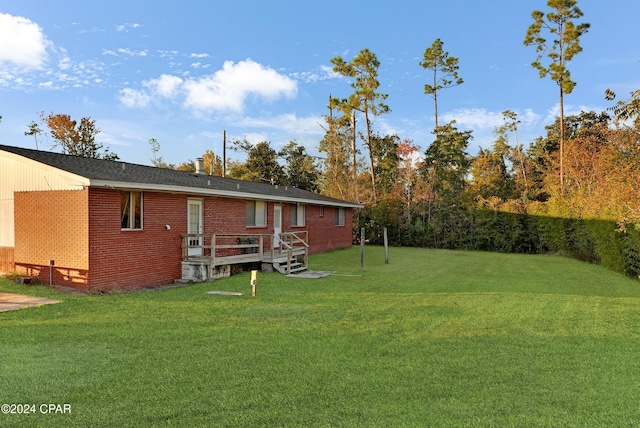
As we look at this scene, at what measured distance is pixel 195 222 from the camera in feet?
40.7

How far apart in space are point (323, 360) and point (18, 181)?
971 cm

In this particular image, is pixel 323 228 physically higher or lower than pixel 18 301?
higher

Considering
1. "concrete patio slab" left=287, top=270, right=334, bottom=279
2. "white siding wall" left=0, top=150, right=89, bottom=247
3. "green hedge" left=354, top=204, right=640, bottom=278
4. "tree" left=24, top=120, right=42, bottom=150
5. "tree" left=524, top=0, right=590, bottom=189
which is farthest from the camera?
"tree" left=24, top=120, right=42, bottom=150

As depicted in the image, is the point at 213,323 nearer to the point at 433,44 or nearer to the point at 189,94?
the point at 189,94

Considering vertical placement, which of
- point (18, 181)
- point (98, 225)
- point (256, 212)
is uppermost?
point (18, 181)

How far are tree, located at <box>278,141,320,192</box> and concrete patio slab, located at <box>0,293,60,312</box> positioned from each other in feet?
103

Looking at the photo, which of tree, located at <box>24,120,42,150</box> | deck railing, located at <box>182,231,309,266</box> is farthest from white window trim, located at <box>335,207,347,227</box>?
tree, located at <box>24,120,42,150</box>

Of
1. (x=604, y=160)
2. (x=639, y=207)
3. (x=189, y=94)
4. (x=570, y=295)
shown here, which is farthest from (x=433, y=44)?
(x=570, y=295)

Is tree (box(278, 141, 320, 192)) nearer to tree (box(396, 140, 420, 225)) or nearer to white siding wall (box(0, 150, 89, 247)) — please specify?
tree (box(396, 140, 420, 225))

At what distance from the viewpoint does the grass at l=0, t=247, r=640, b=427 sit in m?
3.56

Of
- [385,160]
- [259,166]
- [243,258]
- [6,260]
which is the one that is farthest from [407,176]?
[6,260]

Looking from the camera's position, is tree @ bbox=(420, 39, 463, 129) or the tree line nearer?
the tree line

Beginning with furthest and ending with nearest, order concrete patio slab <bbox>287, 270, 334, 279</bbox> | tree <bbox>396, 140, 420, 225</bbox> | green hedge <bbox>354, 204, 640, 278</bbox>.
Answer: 1. tree <bbox>396, 140, 420, 225</bbox>
2. green hedge <bbox>354, 204, 640, 278</bbox>
3. concrete patio slab <bbox>287, 270, 334, 279</bbox>

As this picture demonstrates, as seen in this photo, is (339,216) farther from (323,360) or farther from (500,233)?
(323,360)
